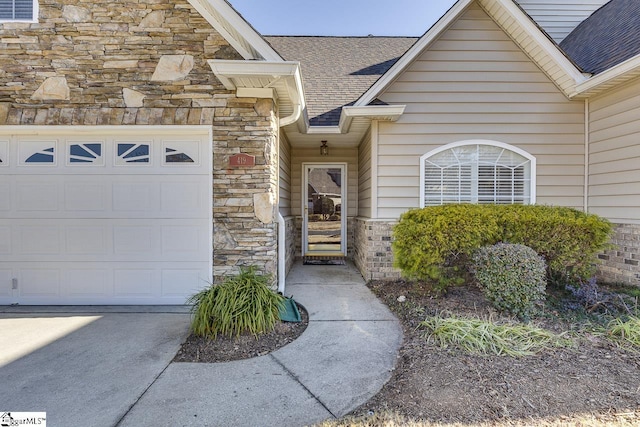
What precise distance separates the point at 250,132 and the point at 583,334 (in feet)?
14.7

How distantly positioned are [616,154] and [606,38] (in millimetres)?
2466

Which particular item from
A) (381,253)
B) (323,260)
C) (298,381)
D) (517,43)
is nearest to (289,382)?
(298,381)

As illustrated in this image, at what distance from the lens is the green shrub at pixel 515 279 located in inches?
149

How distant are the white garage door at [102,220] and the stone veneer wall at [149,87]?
36 centimetres

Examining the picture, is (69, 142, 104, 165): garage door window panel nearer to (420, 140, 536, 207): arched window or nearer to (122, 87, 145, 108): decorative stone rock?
(122, 87, 145, 108): decorative stone rock

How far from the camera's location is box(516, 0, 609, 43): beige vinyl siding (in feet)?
26.1

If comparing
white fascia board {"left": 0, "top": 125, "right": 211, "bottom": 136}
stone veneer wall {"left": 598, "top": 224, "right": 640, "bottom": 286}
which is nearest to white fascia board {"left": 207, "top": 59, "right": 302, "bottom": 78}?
white fascia board {"left": 0, "top": 125, "right": 211, "bottom": 136}

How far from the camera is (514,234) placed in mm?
4348

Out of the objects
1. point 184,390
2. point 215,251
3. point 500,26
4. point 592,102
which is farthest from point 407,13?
point 184,390

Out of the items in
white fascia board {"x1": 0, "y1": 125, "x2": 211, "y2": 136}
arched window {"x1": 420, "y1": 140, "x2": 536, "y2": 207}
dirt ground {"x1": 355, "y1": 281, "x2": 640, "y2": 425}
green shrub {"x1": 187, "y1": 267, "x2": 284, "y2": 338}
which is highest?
white fascia board {"x1": 0, "y1": 125, "x2": 211, "y2": 136}

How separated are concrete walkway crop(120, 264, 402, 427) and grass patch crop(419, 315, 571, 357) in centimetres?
49

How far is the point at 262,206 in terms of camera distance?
4438mm

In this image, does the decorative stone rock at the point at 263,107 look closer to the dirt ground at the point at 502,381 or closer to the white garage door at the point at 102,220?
the white garage door at the point at 102,220

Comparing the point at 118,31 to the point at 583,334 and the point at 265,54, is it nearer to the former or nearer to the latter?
the point at 265,54
